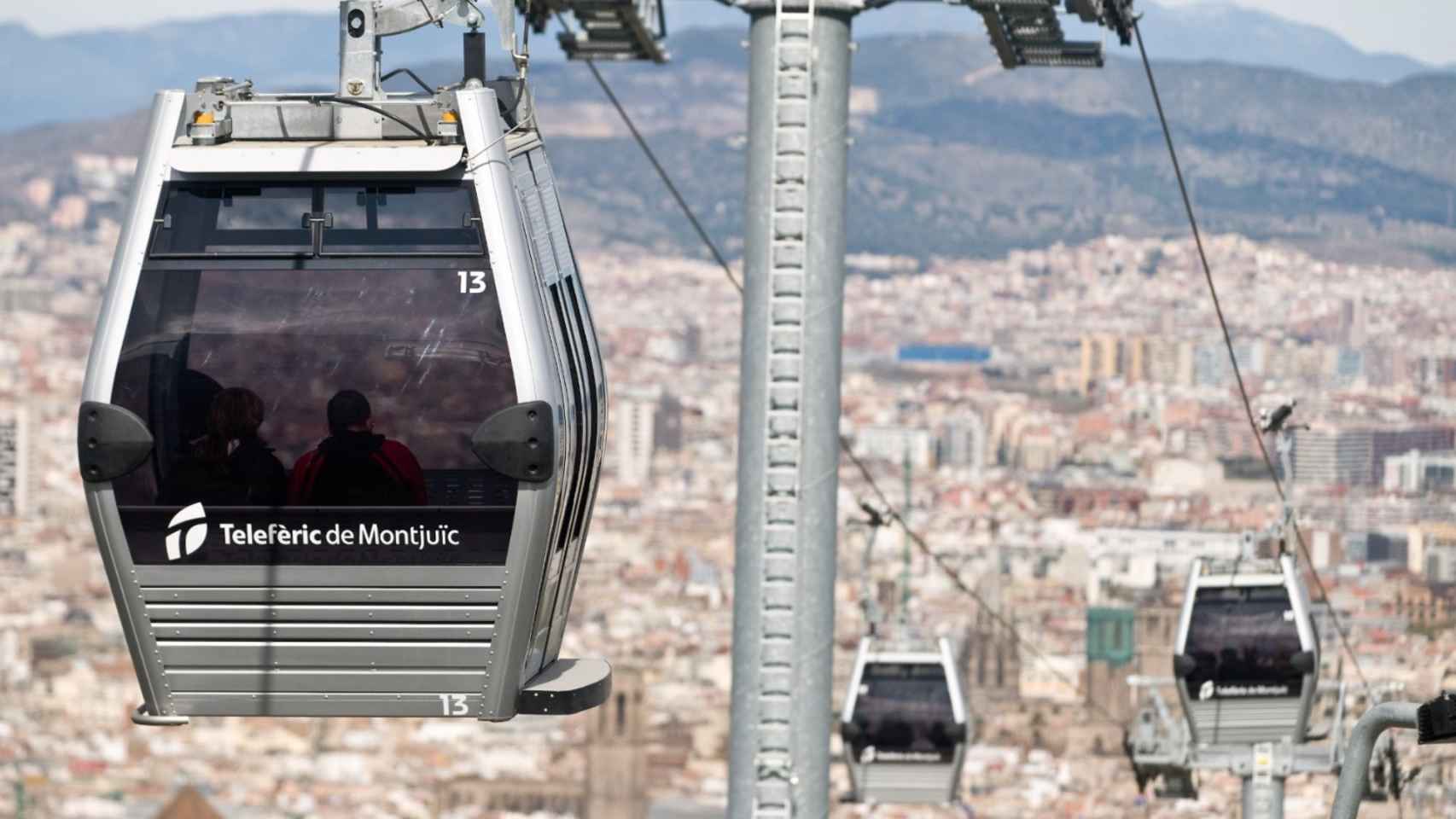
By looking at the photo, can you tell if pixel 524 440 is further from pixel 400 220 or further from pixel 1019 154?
pixel 1019 154

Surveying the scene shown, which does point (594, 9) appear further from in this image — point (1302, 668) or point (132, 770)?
point (132, 770)

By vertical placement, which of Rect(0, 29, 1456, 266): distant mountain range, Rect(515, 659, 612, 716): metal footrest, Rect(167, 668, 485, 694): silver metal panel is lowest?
Rect(0, 29, 1456, 266): distant mountain range

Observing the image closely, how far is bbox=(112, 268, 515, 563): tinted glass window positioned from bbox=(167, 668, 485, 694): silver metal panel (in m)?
0.17

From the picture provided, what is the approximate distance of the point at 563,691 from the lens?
4680 mm

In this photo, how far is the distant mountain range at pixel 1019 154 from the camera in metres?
91.8

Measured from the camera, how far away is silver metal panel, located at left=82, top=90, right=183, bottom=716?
4.50 metres

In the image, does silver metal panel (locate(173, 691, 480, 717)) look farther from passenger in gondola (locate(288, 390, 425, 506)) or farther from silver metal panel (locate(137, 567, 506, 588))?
passenger in gondola (locate(288, 390, 425, 506))

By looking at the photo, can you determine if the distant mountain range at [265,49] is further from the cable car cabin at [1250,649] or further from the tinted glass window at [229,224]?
the tinted glass window at [229,224]

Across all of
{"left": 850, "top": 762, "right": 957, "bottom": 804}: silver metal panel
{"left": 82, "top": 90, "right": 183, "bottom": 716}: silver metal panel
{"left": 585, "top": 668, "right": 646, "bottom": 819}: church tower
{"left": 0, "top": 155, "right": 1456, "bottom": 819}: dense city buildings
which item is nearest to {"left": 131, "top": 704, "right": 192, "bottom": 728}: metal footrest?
{"left": 82, "top": 90, "right": 183, "bottom": 716}: silver metal panel

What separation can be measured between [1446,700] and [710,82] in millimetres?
128315

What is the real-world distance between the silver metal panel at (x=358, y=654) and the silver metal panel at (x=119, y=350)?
5.4 inches

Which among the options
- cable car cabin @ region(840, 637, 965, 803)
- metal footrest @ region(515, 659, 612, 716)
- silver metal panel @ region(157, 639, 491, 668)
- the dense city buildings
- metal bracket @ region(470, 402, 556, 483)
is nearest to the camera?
metal bracket @ region(470, 402, 556, 483)

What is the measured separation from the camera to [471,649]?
4.53m

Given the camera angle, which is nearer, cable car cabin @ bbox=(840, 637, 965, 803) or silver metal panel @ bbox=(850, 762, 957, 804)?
cable car cabin @ bbox=(840, 637, 965, 803)
